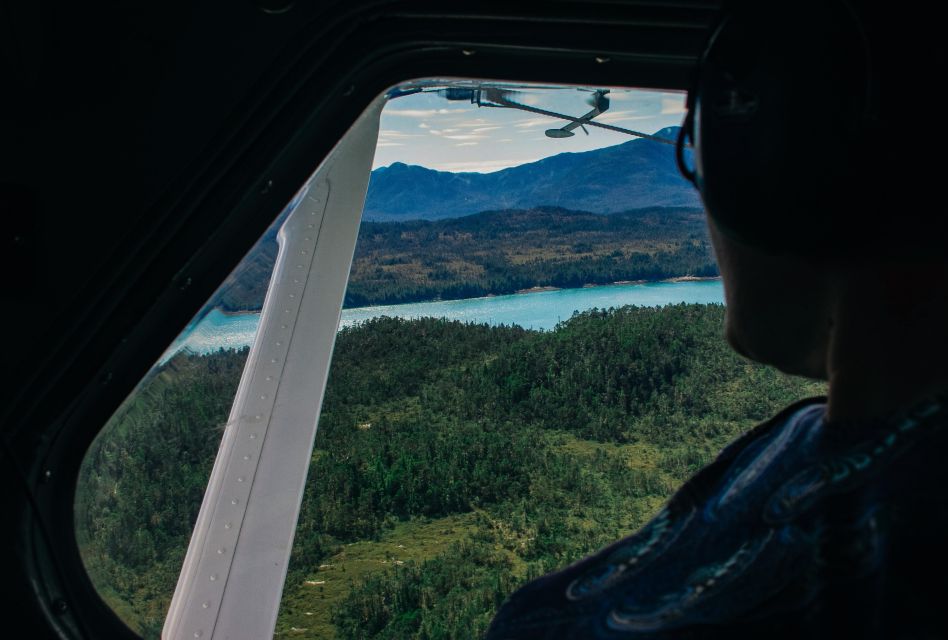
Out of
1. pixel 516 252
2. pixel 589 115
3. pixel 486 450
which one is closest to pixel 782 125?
pixel 589 115

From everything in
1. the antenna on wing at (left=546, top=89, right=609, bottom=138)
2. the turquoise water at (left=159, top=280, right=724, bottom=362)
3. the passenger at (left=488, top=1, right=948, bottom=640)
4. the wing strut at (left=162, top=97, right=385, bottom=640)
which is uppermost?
the passenger at (left=488, top=1, right=948, bottom=640)

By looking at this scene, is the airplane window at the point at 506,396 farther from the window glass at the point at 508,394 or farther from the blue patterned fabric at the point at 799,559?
the blue patterned fabric at the point at 799,559

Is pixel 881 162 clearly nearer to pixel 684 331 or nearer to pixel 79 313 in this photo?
pixel 79 313

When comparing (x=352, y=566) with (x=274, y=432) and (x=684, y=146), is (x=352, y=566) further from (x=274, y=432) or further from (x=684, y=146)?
(x=684, y=146)

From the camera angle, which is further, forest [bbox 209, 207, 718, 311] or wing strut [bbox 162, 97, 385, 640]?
forest [bbox 209, 207, 718, 311]

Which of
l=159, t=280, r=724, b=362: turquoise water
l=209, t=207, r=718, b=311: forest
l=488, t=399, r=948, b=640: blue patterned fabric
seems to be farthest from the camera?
l=209, t=207, r=718, b=311: forest

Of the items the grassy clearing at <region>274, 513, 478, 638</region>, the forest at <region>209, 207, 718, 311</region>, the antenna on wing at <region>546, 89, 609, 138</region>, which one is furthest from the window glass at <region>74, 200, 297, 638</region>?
the forest at <region>209, 207, 718, 311</region>

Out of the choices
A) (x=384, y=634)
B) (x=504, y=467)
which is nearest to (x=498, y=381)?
(x=504, y=467)

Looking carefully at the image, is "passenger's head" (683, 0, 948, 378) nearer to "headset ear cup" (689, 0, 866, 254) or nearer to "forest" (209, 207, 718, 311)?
"headset ear cup" (689, 0, 866, 254)

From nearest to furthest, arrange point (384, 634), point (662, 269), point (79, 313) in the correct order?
point (79, 313) < point (384, 634) < point (662, 269)
